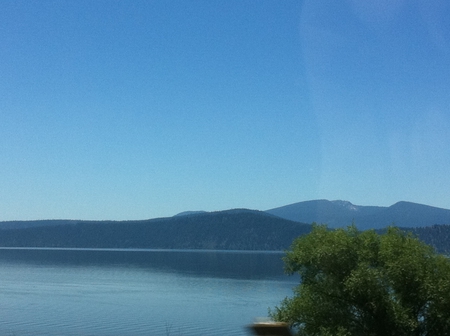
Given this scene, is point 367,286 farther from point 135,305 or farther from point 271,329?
point 135,305

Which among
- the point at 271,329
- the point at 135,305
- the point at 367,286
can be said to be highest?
the point at 271,329

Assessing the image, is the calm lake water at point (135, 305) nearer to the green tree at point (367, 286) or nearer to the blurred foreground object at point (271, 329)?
the green tree at point (367, 286)

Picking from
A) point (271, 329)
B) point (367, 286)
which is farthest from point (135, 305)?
point (271, 329)

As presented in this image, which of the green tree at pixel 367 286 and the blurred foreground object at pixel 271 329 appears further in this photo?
the green tree at pixel 367 286

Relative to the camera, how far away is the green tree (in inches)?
906

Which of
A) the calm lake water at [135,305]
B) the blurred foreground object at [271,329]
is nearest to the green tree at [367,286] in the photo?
the calm lake water at [135,305]

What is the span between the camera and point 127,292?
8144 centimetres

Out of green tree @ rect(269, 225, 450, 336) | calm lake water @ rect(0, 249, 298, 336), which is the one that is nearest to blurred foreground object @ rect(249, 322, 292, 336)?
green tree @ rect(269, 225, 450, 336)

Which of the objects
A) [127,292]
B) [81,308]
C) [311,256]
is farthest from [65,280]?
[311,256]

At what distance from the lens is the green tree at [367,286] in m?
23.0

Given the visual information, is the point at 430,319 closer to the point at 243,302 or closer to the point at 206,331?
the point at 206,331

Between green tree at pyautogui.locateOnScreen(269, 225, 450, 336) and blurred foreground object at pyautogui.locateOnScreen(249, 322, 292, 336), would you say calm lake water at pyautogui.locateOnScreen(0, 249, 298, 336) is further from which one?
blurred foreground object at pyautogui.locateOnScreen(249, 322, 292, 336)

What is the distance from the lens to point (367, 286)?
23.3 m

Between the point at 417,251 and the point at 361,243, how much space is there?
8.36ft
